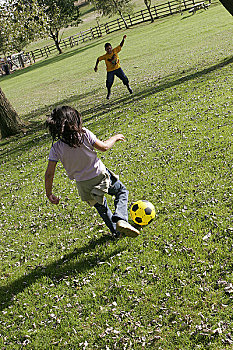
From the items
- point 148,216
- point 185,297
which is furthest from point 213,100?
point 185,297

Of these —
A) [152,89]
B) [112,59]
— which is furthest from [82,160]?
[152,89]

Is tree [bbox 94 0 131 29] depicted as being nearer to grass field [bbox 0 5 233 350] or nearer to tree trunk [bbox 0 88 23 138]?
tree trunk [bbox 0 88 23 138]

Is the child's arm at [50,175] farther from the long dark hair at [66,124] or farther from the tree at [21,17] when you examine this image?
the tree at [21,17]

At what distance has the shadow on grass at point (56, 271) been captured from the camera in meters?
→ 5.92

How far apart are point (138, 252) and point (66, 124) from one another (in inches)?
99.5

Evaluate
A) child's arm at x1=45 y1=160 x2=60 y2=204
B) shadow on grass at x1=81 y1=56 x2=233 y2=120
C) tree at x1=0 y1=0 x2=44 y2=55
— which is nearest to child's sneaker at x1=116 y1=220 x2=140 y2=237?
child's arm at x1=45 y1=160 x2=60 y2=204

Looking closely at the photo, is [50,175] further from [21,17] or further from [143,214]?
[21,17]

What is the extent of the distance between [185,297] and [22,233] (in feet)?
14.8

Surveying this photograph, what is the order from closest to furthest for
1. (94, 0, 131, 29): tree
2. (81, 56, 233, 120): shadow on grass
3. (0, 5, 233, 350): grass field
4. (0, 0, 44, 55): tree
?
(0, 5, 233, 350): grass field, (81, 56, 233, 120): shadow on grass, (0, 0, 44, 55): tree, (94, 0, 131, 29): tree

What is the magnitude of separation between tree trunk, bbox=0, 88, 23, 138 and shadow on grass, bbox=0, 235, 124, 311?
11.9 m

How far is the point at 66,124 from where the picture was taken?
16.5ft

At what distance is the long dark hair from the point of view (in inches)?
197

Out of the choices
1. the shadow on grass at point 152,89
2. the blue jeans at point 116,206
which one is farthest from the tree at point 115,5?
the blue jeans at point 116,206

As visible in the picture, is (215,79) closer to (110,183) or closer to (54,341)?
(110,183)
